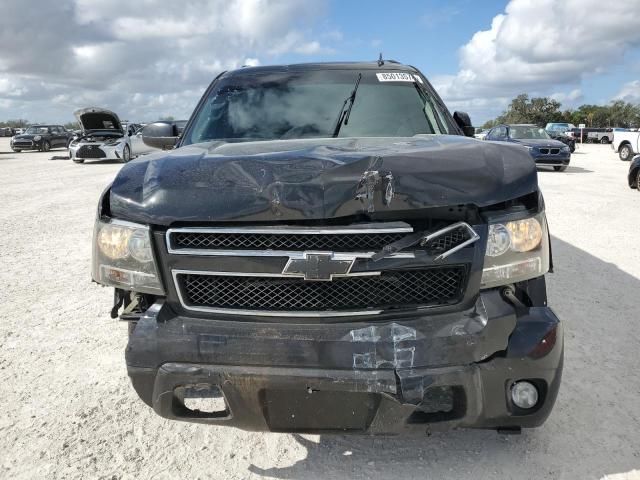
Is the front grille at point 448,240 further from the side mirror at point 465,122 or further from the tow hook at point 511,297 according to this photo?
the side mirror at point 465,122

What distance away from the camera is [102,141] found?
21.1 m


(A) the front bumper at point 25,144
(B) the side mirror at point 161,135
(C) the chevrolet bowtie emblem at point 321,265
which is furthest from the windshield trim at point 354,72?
(A) the front bumper at point 25,144

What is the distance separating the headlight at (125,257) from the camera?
2.11 metres

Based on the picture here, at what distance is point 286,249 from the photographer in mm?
2008

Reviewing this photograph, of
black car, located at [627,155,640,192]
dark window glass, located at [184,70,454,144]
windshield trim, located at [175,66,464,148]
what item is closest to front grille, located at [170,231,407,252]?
dark window glass, located at [184,70,454,144]

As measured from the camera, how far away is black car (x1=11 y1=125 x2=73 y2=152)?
3178 centimetres

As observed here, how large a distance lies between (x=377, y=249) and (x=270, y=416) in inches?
31.0

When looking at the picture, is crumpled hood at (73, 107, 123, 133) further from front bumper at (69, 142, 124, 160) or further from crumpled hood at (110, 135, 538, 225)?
crumpled hood at (110, 135, 538, 225)

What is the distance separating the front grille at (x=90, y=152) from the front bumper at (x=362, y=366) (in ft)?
68.5

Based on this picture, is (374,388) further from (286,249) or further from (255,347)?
(286,249)

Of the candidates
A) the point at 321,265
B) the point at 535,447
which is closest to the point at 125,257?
the point at 321,265

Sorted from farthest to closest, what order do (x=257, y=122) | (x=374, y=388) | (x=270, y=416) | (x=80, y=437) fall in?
(x=257, y=122) → (x=80, y=437) → (x=270, y=416) → (x=374, y=388)

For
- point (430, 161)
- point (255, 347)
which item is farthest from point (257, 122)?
point (255, 347)

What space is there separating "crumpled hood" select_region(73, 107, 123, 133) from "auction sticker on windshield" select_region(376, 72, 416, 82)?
18.3 m
